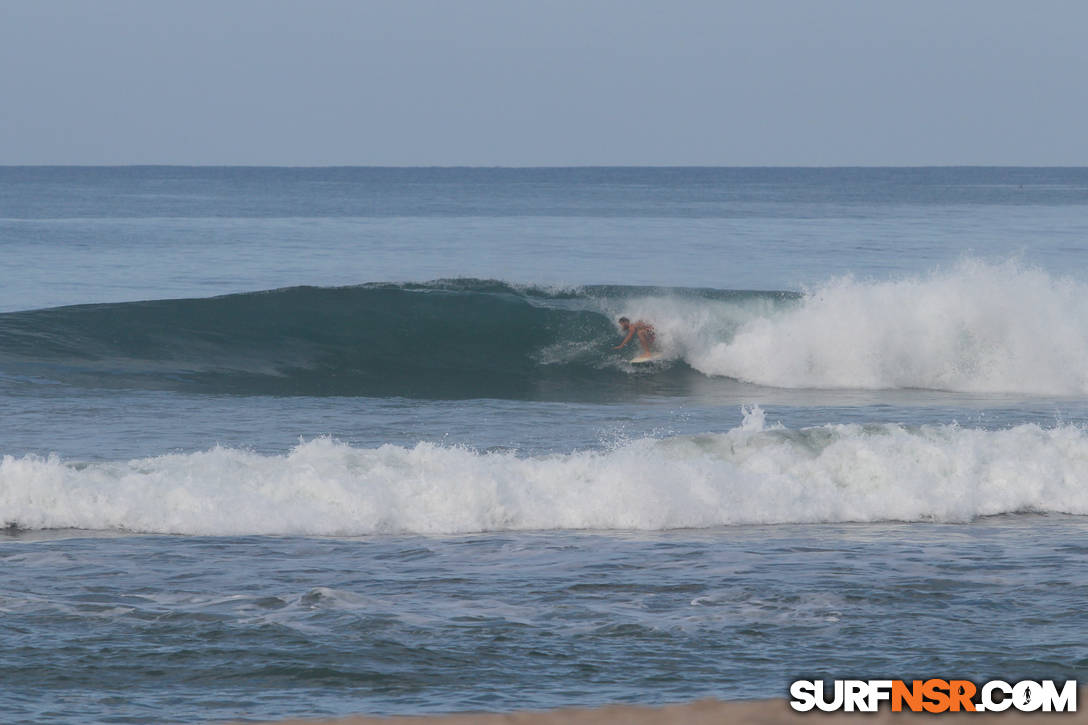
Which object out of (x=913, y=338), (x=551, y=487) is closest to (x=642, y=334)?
(x=913, y=338)

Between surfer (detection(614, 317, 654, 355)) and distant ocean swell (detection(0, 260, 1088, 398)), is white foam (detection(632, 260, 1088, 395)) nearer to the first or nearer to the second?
distant ocean swell (detection(0, 260, 1088, 398))

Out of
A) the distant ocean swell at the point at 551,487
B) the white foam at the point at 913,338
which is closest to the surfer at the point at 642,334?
the white foam at the point at 913,338

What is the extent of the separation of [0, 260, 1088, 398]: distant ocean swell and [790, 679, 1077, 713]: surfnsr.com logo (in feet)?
41.1

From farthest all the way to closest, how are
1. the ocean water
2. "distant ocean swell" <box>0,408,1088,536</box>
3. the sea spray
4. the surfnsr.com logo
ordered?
the sea spray
"distant ocean swell" <box>0,408,1088,536</box>
the ocean water
the surfnsr.com logo

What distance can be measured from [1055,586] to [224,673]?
4.96 meters

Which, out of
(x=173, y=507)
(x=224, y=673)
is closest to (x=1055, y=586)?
(x=224, y=673)

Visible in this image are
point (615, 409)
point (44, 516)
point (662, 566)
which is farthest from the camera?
point (615, 409)

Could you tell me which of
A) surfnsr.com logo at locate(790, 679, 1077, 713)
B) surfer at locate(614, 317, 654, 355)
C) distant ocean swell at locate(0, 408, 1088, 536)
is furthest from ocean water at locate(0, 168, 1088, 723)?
surfnsr.com logo at locate(790, 679, 1077, 713)

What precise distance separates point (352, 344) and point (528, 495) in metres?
11.4

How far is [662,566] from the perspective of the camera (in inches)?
347

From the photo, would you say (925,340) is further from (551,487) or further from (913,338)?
(551,487)

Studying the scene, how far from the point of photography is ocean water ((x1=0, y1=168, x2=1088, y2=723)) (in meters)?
6.70

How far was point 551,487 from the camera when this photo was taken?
35.8 feet

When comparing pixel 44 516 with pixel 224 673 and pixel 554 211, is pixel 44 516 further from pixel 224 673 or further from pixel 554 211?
pixel 554 211
